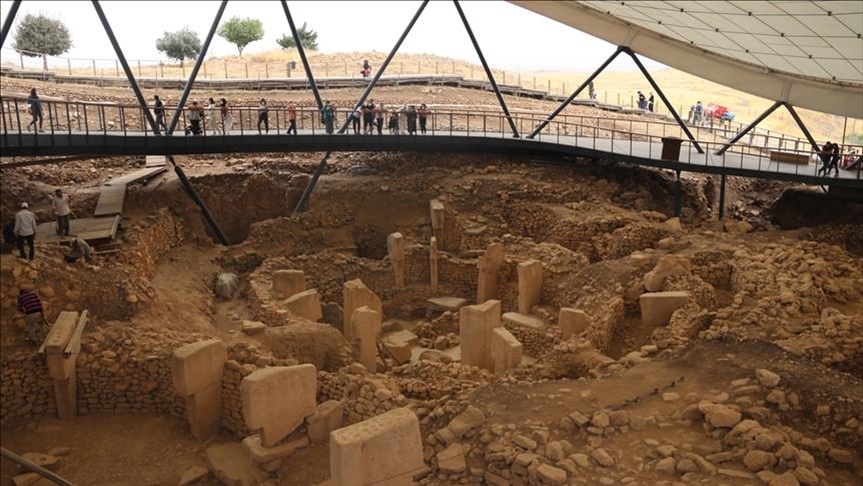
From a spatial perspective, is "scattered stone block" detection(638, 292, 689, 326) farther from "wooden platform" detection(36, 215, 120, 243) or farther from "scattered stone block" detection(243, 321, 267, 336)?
"wooden platform" detection(36, 215, 120, 243)

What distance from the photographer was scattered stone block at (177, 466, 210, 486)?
9609 mm

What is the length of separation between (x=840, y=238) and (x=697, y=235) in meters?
3.19

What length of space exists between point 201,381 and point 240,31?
1450 inches

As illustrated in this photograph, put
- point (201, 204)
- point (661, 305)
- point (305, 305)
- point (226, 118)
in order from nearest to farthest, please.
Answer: point (661, 305)
point (305, 305)
point (201, 204)
point (226, 118)

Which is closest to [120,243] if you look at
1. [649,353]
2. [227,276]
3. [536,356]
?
[227,276]

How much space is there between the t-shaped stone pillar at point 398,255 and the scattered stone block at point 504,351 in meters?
6.05

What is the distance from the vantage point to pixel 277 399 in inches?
356

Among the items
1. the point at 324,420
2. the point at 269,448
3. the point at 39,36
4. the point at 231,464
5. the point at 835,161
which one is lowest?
the point at 231,464

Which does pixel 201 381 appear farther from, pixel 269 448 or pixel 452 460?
pixel 452 460

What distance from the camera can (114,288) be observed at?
1270 centimetres

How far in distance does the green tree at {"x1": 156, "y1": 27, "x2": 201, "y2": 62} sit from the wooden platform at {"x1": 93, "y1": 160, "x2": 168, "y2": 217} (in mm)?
22782

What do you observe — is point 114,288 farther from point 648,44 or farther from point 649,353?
point 648,44

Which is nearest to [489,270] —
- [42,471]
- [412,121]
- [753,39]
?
[412,121]

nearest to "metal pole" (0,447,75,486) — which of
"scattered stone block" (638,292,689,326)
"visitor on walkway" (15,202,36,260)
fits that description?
"visitor on walkway" (15,202,36,260)
